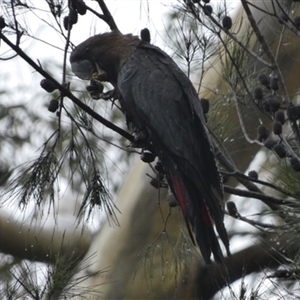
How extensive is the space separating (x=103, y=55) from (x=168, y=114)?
369mm

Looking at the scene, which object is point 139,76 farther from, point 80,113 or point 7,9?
point 7,9

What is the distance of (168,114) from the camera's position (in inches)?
81.7

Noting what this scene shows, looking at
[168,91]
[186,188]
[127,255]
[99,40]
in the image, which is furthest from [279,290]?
[127,255]

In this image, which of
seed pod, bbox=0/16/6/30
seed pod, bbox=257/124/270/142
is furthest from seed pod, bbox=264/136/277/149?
seed pod, bbox=0/16/6/30

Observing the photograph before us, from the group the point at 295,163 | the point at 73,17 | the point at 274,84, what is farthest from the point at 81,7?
the point at 295,163

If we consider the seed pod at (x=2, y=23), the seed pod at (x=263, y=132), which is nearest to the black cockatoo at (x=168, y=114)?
the seed pod at (x=263, y=132)

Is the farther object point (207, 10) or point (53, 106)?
→ point (207, 10)

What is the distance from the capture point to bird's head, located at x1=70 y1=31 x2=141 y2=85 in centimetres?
228

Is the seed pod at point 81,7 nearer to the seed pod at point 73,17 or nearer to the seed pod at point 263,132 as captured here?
the seed pod at point 73,17

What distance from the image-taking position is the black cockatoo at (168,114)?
1863 millimetres

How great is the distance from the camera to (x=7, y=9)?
1.80 m

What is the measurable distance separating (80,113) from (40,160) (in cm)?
23

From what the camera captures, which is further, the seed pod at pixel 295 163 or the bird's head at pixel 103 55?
A: the bird's head at pixel 103 55

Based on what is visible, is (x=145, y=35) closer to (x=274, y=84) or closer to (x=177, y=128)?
(x=177, y=128)
